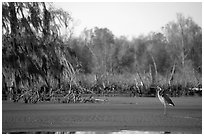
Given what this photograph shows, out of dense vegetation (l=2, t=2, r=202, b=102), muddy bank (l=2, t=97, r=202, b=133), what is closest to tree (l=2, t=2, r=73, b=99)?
dense vegetation (l=2, t=2, r=202, b=102)

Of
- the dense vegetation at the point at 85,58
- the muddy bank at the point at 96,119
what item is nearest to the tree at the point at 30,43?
the dense vegetation at the point at 85,58

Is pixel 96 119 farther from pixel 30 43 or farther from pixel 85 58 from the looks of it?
pixel 85 58

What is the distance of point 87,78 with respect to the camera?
11.0 metres

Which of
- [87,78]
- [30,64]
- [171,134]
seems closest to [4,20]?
[30,64]

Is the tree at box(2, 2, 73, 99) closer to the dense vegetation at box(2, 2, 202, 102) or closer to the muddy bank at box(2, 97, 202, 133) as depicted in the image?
the dense vegetation at box(2, 2, 202, 102)

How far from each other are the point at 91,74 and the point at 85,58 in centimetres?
59

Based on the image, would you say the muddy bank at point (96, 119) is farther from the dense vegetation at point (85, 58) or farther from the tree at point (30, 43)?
the tree at point (30, 43)

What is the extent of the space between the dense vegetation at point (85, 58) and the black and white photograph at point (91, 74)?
0.04 ft

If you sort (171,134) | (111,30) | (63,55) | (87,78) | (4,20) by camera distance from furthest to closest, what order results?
(111,30) → (87,78) → (63,55) → (4,20) → (171,134)

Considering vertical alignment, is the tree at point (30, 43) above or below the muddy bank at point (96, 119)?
above

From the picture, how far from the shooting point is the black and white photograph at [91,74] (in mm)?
5520

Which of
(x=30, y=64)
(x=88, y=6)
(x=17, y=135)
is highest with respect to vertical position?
(x=88, y=6)

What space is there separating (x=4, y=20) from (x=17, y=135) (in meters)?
1.44

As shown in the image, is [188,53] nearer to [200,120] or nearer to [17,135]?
[200,120]
